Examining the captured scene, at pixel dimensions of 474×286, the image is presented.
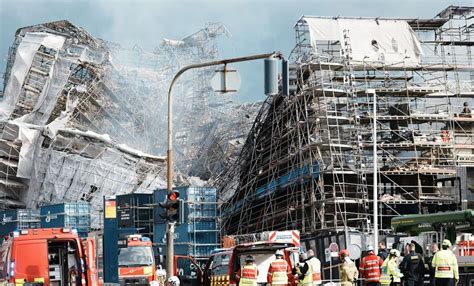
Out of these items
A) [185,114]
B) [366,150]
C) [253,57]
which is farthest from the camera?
[185,114]

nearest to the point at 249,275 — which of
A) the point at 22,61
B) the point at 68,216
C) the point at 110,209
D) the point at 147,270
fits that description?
the point at 147,270

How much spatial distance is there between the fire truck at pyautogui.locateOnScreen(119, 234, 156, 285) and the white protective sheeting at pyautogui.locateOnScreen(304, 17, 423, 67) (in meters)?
20.6

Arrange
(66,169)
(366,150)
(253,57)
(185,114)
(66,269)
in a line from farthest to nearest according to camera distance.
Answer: (185,114), (66,169), (366,150), (66,269), (253,57)

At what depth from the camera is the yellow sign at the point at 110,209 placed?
4141cm

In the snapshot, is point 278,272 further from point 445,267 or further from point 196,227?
point 196,227

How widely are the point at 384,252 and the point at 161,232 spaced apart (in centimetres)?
1703

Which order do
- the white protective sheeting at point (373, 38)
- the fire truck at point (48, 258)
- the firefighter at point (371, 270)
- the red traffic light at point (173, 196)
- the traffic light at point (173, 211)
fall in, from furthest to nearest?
1. the white protective sheeting at point (373, 38)
2. the firefighter at point (371, 270)
3. the red traffic light at point (173, 196)
4. the traffic light at point (173, 211)
5. the fire truck at point (48, 258)

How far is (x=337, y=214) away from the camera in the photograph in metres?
43.7

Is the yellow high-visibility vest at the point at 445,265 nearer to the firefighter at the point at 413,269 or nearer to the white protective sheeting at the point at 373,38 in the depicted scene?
the firefighter at the point at 413,269

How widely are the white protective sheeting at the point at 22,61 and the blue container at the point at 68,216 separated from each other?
8545mm

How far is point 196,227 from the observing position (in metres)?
41.4

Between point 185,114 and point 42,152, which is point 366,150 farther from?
point 42,152

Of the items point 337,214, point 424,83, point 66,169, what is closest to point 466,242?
point 337,214

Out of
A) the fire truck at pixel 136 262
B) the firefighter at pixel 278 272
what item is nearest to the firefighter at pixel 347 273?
the firefighter at pixel 278 272
